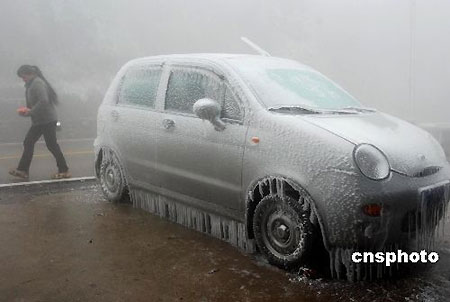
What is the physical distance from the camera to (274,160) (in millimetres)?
3859

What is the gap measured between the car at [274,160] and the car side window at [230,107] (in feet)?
0.04

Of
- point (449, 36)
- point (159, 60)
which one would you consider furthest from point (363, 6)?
point (159, 60)

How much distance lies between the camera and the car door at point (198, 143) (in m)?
4.21

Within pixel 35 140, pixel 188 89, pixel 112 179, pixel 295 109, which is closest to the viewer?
pixel 295 109

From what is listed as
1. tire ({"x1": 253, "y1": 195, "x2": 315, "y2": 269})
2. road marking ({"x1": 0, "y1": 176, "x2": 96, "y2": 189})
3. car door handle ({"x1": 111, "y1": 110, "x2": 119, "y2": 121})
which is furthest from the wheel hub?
road marking ({"x1": 0, "y1": 176, "x2": 96, "y2": 189})

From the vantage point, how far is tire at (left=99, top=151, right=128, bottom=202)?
5.72 m

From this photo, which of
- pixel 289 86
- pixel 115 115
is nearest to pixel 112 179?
pixel 115 115

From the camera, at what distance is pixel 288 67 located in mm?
4883

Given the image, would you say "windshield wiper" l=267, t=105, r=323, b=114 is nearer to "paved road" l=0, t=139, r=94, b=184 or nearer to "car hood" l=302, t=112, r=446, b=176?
"car hood" l=302, t=112, r=446, b=176

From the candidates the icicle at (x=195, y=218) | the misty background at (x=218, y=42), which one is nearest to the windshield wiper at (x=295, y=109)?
the icicle at (x=195, y=218)

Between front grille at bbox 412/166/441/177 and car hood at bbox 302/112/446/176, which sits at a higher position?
car hood at bbox 302/112/446/176

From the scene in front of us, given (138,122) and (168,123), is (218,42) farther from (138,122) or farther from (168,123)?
(168,123)

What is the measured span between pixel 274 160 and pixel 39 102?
186 inches

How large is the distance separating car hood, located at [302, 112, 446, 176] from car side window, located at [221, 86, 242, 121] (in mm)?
631
